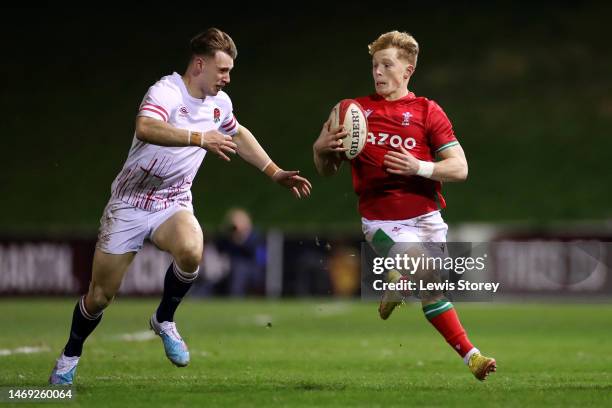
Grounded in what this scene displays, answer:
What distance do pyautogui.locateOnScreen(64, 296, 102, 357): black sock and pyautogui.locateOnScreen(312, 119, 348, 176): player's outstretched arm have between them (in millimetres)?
2017

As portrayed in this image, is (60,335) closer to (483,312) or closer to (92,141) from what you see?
(483,312)

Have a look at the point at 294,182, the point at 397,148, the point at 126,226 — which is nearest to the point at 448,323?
the point at 397,148

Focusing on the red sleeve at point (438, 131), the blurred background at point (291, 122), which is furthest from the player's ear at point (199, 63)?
the blurred background at point (291, 122)

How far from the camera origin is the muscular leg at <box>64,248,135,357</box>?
8867mm

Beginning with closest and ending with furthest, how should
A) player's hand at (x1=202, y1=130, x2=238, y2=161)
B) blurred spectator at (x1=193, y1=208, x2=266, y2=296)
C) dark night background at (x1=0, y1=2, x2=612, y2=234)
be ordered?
player's hand at (x1=202, y1=130, x2=238, y2=161)
blurred spectator at (x1=193, y1=208, x2=266, y2=296)
dark night background at (x1=0, y1=2, x2=612, y2=234)

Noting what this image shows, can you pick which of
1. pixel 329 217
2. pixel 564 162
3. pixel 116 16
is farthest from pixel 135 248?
pixel 116 16

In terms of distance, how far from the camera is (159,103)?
8617 millimetres

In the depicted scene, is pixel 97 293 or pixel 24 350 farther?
pixel 24 350

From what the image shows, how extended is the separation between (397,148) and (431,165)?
0.33 m

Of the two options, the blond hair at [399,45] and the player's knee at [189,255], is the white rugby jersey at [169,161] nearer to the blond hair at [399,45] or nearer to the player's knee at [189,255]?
the player's knee at [189,255]

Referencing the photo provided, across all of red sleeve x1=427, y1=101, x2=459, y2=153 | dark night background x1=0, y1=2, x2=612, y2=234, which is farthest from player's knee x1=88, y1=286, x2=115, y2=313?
dark night background x1=0, y1=2, x2=612, y2=234

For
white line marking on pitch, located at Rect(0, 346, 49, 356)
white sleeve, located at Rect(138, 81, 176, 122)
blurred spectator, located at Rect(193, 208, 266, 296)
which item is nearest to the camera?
white sleeve, located at Rect(138, 81, 176, 122)

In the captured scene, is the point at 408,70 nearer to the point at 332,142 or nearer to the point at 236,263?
the point at 332,142

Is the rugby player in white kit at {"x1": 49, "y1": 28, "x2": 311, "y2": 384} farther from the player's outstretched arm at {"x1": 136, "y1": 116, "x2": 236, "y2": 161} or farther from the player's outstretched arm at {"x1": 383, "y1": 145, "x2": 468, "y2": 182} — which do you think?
the player's outstretched arm at {"x1": 383, "y1": 145, "x2": 468, "y2": 182}
